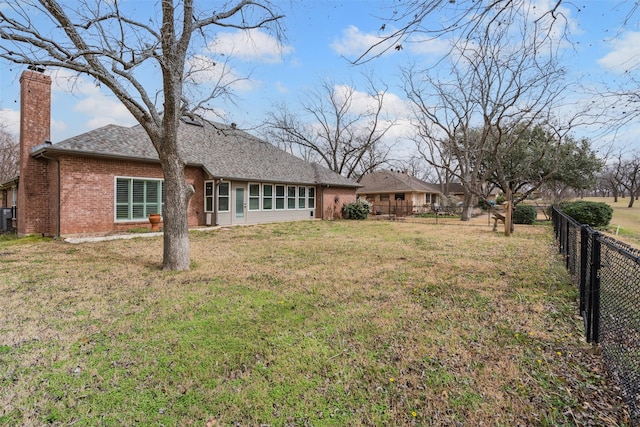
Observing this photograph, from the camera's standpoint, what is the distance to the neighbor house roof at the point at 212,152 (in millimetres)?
10930

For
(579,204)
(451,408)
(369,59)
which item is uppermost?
(369,59)

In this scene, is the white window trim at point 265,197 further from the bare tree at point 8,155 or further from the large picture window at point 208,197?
the bare tree at point 8,155

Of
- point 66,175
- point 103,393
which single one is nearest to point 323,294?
point 103,393

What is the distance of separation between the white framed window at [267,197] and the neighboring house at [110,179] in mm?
56

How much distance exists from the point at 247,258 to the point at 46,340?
176 inches

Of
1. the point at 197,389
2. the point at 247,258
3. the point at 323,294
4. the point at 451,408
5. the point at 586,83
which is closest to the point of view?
the point at 451,408

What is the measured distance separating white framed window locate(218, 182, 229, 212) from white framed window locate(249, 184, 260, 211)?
5.15 ft

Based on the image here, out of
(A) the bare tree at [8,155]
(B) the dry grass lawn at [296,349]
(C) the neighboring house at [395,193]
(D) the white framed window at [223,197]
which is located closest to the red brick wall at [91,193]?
(D) the white framed window at [223,197]

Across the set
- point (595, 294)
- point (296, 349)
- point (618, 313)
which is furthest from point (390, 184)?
point (296, 349)

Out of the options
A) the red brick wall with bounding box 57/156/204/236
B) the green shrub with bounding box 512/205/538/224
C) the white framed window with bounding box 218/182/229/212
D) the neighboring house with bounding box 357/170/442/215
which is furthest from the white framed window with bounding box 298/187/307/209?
the green shrub with bounding box 512/205/538/224

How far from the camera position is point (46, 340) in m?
3.33

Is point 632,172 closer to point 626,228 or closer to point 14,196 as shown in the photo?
point 626,228

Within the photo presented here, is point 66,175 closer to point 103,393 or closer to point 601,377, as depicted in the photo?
point 103,393

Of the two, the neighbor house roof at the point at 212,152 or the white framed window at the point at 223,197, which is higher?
the neighbor house roof at the point at 212,152
